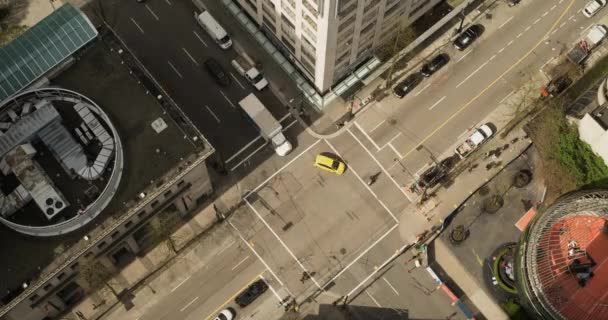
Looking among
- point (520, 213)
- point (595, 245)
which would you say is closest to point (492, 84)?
point (520, 213)

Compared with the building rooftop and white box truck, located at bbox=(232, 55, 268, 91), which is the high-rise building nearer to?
white box truck, located at bbox=(232, 55, 268, 91)

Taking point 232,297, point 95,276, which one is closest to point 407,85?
point 232,297

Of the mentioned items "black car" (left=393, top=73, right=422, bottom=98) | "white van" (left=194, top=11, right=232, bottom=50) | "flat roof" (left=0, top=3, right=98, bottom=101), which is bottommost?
Result: "black car" (left=393, top=73, right=422, bottom=98)

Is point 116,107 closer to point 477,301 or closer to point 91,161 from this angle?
point 91,161

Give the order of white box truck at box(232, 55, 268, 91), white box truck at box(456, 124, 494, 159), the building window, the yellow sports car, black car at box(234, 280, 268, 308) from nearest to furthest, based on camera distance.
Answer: black car at box(234, 280, 268, 308) < the yellow sports car < white box truck at box(456, 124, 494, 159) < the building window < white box truck at box(232, 55, 268, 91)

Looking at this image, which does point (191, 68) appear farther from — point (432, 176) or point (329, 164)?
point (432, 176)

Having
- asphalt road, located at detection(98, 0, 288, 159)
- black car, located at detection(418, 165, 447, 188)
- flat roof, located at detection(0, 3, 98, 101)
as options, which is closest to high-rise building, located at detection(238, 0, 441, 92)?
asphalt road, located at detection(98, 0, 288, 159)

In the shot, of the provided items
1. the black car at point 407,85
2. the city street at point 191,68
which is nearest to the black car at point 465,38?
the black car at point 407,85
